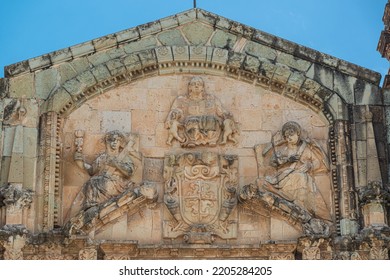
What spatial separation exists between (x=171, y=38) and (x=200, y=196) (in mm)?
3112

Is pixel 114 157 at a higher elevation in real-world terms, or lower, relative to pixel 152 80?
lower

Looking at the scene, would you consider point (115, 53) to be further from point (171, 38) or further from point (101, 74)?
point (171, 38)

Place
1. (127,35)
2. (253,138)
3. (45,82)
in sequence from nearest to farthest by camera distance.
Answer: (253,138) → (45,82) → (127,35)

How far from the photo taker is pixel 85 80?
23.0 meters

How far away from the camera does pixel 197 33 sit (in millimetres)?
23625

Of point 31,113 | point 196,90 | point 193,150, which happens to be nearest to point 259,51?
point 196,90

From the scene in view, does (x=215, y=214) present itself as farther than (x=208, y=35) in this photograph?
No

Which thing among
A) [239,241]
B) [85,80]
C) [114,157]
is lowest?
[239,241]

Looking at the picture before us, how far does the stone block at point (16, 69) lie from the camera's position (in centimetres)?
2305

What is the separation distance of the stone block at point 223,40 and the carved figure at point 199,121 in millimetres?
845

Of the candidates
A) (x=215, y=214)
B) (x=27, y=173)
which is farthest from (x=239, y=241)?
(x=27, y=173)

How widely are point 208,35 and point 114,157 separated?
290cm

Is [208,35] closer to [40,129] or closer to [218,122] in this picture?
[218,122]

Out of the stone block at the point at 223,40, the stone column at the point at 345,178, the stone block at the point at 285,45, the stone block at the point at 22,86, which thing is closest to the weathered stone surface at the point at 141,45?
the stone block at the point at 223,40
